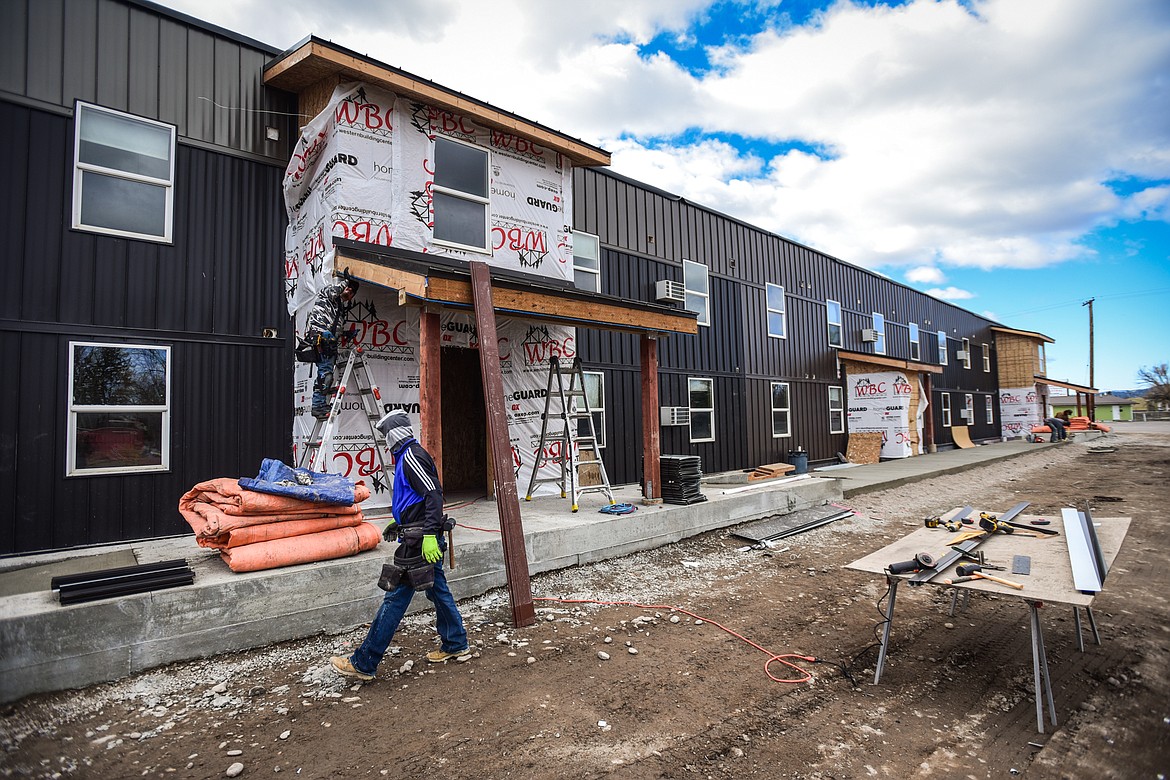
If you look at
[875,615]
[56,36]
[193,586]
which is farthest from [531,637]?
[56,36]

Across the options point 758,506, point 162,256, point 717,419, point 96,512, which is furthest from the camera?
point 717,419

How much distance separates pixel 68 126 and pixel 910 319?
2612 centimetres

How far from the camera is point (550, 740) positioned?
3307 mm

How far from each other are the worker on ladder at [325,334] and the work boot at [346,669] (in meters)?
3.11

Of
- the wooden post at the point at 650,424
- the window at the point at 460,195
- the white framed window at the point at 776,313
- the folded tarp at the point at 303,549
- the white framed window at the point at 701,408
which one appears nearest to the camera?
the folded tarp at the point at 303,549

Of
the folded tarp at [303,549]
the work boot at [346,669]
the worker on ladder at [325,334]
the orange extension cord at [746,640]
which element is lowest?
the orange extension cord at [746,640]

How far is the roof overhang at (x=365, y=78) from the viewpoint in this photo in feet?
22.2

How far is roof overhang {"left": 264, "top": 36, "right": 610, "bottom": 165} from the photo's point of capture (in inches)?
266

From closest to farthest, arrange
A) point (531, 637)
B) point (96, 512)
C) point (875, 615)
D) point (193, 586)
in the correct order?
point (193, 586) → point (531, 637) → point (875, 615) → point (96, 512)

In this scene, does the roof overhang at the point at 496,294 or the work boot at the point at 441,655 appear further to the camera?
the roof overhang at the point at 496,294

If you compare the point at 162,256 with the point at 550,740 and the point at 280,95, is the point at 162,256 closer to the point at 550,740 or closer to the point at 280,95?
the point at 280,95

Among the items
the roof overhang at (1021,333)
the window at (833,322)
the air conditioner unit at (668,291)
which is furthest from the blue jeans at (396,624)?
the roof overhang at (1021,333)

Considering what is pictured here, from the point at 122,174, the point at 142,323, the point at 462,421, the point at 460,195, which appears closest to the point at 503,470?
the point at 462,421

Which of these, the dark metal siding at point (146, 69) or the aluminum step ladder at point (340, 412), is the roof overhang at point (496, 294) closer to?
the aluminum step ladder at point (340, 412)
